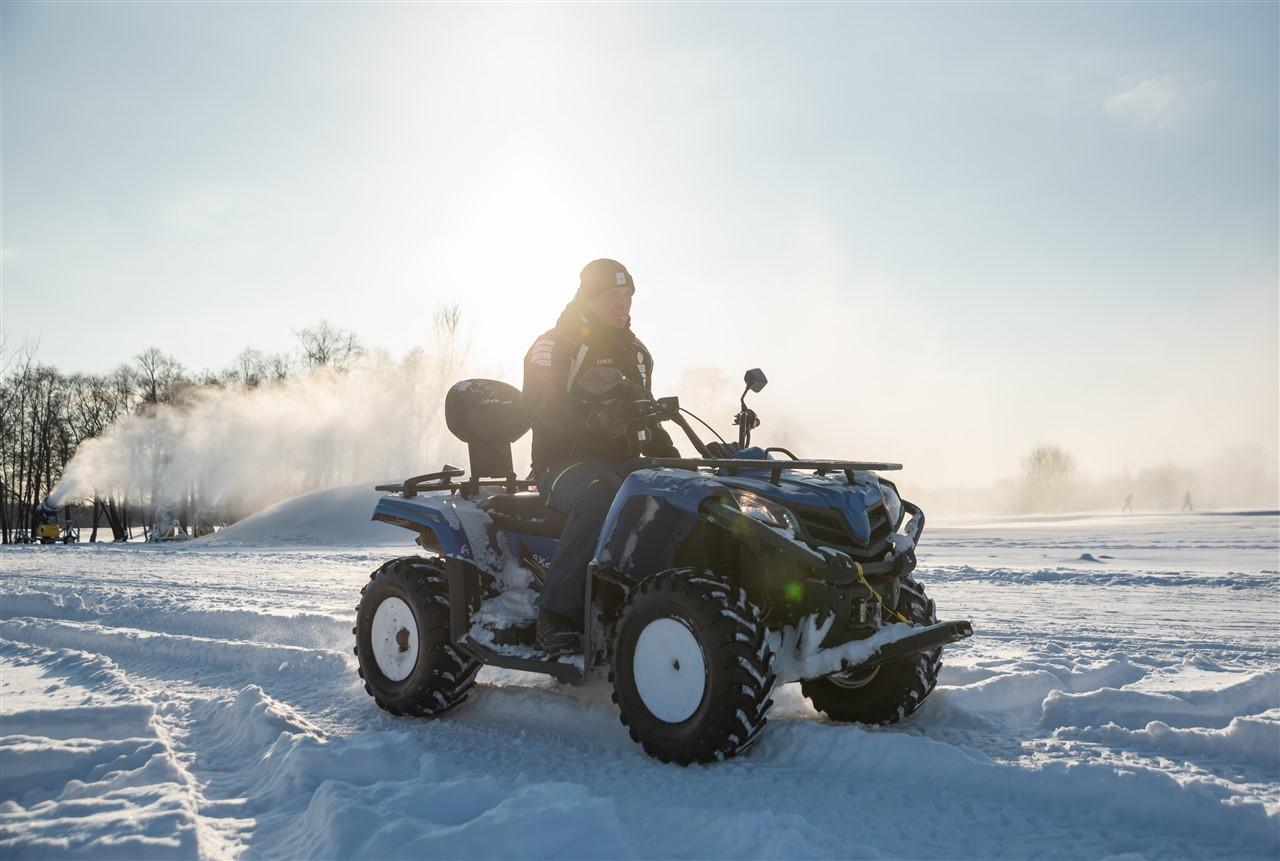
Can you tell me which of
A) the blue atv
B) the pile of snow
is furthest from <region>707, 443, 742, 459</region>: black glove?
the pile of snow

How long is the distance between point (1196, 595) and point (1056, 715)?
5.75m

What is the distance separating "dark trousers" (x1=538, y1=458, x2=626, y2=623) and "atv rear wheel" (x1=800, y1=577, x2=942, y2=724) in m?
1.18

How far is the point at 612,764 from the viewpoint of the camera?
369 cm

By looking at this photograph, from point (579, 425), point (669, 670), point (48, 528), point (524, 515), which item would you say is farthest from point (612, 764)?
point (48, 528)

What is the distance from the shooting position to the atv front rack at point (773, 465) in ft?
12.9

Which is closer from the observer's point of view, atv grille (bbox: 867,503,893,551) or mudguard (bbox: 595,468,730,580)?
mudguard (bbox: 595,468,730,580)

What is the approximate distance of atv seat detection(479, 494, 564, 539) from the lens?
459cm

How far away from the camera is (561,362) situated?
4648 millimetres

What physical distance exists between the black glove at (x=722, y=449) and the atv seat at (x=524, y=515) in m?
0.93

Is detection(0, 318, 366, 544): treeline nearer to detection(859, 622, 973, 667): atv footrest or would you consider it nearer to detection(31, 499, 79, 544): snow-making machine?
detection(31, 499, 79, 544): snow-making machine

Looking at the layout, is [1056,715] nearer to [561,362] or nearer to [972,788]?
[972,788]

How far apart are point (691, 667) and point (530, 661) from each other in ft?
3.11

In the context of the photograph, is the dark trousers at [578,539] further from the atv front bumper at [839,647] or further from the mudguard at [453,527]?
the atv front bumper at [839,647]

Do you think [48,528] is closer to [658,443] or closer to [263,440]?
[263,440]
